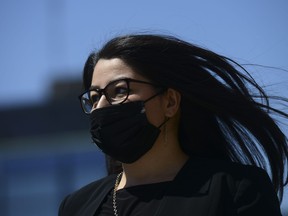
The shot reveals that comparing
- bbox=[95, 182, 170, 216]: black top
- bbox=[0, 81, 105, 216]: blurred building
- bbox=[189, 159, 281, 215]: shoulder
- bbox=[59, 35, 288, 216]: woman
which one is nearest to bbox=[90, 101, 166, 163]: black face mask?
bbox=[59, 35, 288, 216]: woman

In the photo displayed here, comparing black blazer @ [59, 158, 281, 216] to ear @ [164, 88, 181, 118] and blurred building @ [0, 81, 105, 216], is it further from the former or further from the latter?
blurred building @ [0, 81, 105, 216]

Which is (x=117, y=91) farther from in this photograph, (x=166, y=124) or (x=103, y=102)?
(x=166, y=124)

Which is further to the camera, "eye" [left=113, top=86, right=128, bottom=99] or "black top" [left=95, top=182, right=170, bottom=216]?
"eye" [left=113, top=86, right=128, bottom=99]

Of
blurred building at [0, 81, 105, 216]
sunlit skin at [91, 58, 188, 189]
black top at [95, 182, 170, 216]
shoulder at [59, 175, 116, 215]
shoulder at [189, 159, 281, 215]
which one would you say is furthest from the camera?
blurred building at [0, 81, 105, 216]

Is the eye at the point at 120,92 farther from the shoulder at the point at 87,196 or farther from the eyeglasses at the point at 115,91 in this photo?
the shoulder at the point at 87,196

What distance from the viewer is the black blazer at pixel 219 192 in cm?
287

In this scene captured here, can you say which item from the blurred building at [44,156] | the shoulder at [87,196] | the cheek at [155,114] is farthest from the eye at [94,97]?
the blurred building at [44,156]

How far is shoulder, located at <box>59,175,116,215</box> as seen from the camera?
3.32 meters

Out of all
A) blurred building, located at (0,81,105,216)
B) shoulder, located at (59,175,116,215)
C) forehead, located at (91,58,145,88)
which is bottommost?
blurred building, located at (0,81,105,216)

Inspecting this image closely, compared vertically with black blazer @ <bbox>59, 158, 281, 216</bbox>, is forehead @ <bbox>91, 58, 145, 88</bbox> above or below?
above

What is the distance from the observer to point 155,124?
3.25 m

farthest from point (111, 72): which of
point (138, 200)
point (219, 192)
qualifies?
point (219, 192)

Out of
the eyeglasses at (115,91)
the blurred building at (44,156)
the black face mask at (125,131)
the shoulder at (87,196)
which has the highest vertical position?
the eyeglasses at (115,91)

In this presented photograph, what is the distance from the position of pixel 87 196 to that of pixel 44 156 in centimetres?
1412
